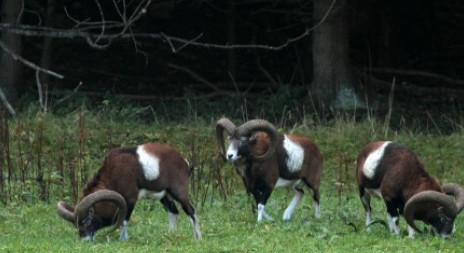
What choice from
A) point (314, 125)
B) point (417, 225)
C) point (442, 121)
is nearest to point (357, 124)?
point (314, 125)

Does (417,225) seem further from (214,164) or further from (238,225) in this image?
(214,164)

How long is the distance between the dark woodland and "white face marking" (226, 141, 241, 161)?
619cm

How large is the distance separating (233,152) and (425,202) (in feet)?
8.89

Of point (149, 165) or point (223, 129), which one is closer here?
point (149, 165)

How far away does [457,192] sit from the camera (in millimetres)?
14188

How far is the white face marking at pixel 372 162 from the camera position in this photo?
46.8 feet

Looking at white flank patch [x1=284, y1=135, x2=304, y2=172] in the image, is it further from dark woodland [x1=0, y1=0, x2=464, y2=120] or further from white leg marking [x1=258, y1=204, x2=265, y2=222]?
dark woodland [x1=0, y1=0, x2=464, y2=120]

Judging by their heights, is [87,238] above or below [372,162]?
below

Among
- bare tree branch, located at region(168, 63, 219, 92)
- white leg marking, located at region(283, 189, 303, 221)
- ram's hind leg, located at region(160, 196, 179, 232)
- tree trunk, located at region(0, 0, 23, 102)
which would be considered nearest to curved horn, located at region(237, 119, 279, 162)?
white leg marking, located at region(283, 189, 303, 221)

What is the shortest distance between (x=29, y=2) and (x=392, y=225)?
12.8m

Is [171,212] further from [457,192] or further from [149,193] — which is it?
[457,192]

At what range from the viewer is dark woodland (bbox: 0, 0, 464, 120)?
2283cm

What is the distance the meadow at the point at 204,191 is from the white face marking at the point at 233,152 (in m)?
0.76

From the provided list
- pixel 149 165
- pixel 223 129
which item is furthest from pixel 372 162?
pixel 149 165
